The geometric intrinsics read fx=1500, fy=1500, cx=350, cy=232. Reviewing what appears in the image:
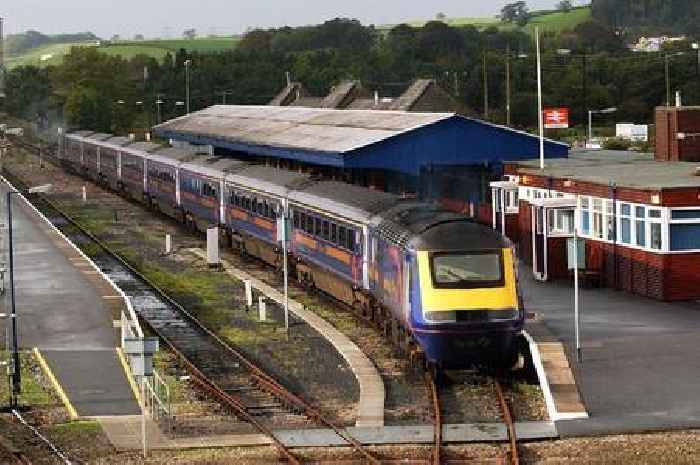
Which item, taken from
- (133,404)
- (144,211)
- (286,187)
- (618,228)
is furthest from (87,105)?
(133,404)

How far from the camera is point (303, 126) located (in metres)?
67.8

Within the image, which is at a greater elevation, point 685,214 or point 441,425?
point 685,214

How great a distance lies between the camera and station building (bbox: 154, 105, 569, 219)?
50625 mm

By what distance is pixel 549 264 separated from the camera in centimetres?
3850

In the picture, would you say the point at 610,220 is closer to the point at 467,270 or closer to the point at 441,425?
the point at 467,270

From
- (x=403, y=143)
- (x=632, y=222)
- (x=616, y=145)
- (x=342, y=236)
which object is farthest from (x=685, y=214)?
(x=616, y=145)

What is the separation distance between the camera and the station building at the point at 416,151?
166ft

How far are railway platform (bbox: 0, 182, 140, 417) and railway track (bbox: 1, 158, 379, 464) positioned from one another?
1.05m

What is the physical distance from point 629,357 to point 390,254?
16.0 ft

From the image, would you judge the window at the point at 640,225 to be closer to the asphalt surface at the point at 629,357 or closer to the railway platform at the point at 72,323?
the asphalt surface at the point at 629,357

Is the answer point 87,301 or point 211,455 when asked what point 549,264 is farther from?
point 211,455

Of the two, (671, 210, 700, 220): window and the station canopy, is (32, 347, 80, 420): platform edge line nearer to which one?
(671, 210, 700, 220): window

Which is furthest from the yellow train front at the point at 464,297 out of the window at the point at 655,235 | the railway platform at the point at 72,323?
the window at the point at 655,235

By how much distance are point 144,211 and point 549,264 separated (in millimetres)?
35295
